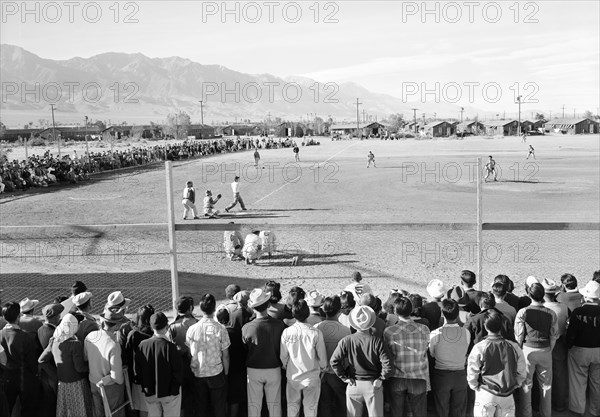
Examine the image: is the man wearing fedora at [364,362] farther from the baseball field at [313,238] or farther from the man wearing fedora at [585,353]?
the man wearing fedora at [585,353]

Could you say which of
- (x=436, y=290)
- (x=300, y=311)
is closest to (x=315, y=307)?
(x=300, y=311)

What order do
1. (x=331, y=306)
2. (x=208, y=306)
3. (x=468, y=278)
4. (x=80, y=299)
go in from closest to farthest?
(x=208, y=306) < (x=331, y=306) < (x=80, y=299) < (x=468, y=278)

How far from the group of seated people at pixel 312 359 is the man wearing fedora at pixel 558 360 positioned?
0.4 inches

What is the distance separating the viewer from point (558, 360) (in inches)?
258

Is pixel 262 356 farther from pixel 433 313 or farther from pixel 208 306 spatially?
pixel 433 313

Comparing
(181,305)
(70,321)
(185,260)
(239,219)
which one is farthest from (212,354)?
(239,219)

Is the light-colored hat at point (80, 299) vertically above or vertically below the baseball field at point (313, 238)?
above

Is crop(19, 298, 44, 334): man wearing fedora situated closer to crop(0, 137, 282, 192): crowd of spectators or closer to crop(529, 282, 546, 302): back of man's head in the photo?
crop(529, 282, 546, 302): back of man's head

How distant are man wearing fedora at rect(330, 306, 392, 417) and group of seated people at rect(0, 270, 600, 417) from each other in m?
0.01

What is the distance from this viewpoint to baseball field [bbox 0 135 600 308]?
1332cm

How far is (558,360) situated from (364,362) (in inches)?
98.3

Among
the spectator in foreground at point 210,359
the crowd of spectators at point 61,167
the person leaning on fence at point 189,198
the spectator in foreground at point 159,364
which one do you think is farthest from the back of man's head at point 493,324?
the crowd of spectators at point 61,167

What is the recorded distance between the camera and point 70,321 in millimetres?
5941

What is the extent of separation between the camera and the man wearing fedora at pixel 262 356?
5.99 m
